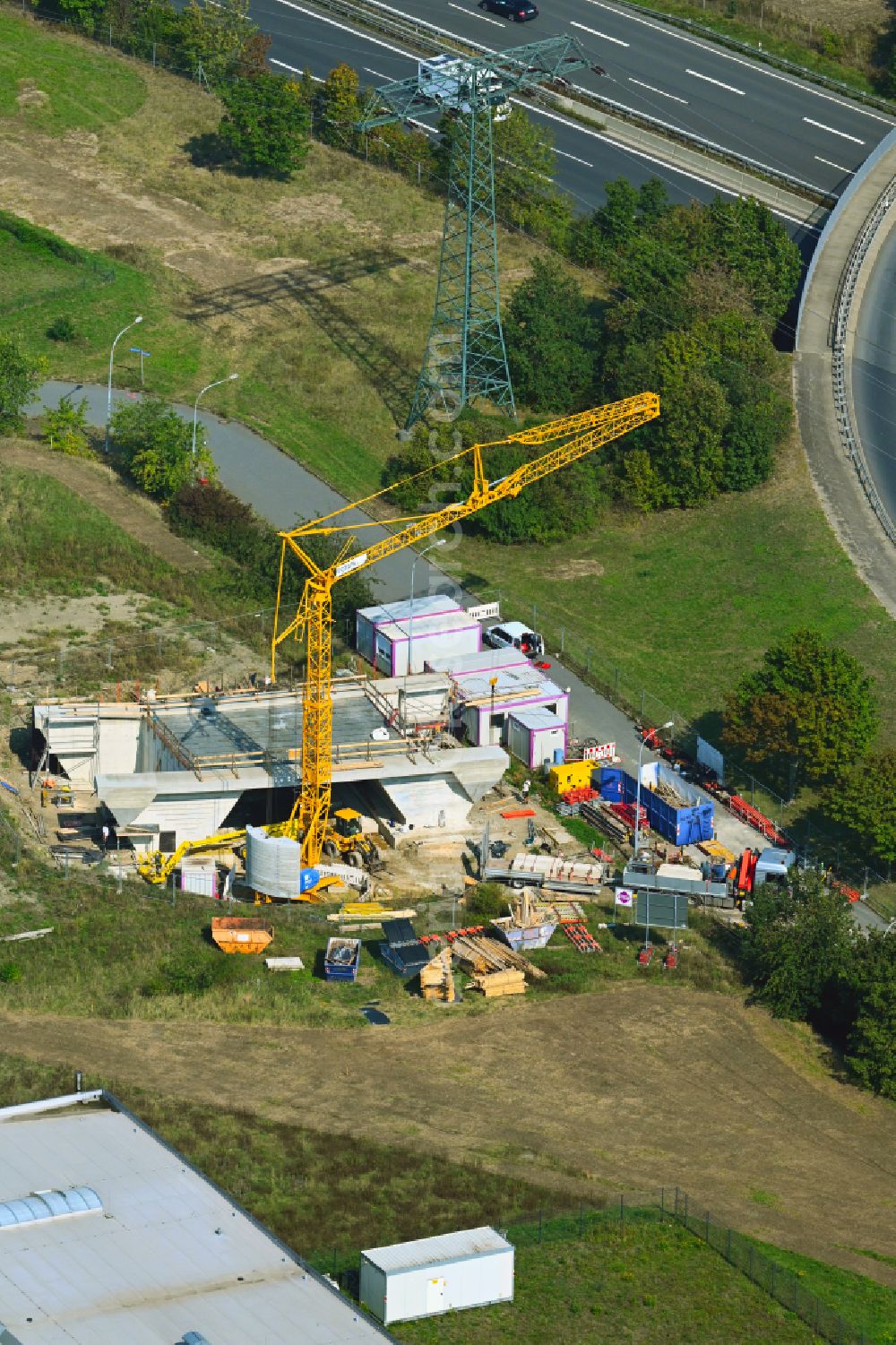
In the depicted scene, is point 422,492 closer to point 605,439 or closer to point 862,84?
point 605,439

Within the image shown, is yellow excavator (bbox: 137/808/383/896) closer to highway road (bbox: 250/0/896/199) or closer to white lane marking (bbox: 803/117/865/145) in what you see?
highway road (bbox: 250/0/896/199)

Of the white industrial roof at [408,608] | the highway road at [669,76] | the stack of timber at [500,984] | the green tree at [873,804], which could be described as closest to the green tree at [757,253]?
the highway road at [669,76]

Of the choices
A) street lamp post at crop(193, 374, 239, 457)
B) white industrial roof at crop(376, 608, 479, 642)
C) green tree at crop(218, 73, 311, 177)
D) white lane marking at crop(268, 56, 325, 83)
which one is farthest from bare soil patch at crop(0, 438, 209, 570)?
white lane marking at crop(268, 56, 325, 83)

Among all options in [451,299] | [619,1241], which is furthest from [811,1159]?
[451,299]

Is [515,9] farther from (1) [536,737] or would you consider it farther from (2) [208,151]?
(1) [536,737]

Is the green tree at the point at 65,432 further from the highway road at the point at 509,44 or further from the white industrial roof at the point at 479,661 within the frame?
the highway road at the point at 509,44
